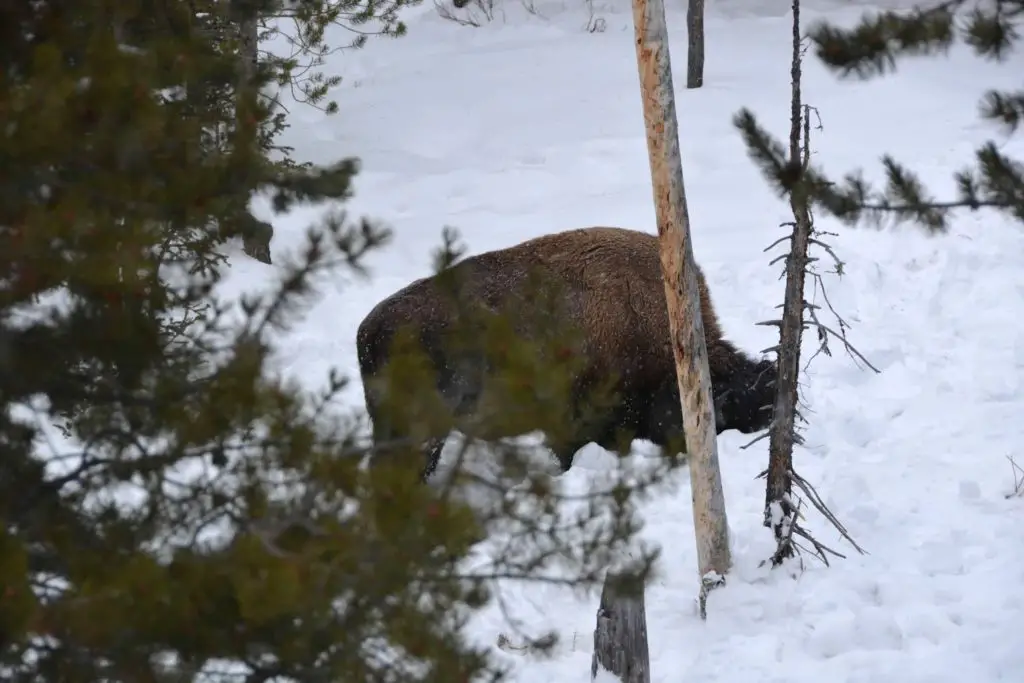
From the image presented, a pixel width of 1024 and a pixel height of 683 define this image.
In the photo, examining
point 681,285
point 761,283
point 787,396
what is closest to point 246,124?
point 681,285

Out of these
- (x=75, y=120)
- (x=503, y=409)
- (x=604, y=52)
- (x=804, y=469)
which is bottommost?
(x=804, y=469)

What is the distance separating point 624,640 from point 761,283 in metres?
6.12

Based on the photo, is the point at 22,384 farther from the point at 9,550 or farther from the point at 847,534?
the point at 847,534

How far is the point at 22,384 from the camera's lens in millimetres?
2676

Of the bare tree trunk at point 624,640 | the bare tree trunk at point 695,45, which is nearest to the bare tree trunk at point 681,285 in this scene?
the bare tree trunk at point 624,640

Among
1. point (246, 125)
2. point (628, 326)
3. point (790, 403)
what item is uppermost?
point (246, 125)

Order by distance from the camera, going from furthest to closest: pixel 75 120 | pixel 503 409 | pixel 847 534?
→ pixel 847 534 < pixel 503 409 < pixel 75 120

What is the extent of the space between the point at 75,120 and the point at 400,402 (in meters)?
0.92

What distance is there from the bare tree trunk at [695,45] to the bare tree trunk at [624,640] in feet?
41.7

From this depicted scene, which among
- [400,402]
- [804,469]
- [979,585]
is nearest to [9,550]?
[400,402]

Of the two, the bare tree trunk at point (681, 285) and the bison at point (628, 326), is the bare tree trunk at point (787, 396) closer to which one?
the bare tree trunk at point (681, 285)

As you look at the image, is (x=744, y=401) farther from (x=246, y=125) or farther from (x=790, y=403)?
(x=246, y=125)

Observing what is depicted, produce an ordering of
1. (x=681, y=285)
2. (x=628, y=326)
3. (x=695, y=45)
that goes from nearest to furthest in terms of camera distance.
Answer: (x=681, y=285)
(x=628, y=326)
(x=695, y=45)

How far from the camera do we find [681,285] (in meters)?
5.80
